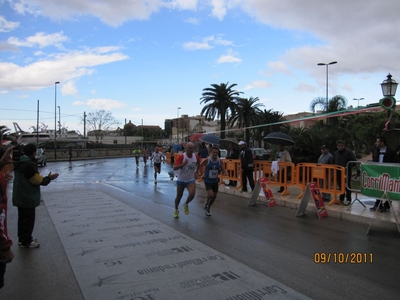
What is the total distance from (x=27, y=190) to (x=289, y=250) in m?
4.49

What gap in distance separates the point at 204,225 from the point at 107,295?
143 inches

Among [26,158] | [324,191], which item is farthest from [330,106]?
[26,158]

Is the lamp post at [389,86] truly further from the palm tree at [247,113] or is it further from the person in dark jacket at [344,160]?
the palm tree at [247,113]

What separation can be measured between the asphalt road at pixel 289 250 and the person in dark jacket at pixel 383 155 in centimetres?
129

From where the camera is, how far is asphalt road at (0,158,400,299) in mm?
4238

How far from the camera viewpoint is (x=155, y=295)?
391 cm

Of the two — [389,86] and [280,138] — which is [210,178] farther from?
[389,86]

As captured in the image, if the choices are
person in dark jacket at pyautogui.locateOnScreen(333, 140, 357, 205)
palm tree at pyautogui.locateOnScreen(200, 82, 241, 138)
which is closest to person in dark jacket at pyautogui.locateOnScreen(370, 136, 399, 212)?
person in dark jacket at pyautogui.locateOnScreen(333, 140, 357, 205)

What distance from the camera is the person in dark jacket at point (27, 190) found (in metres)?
5.57

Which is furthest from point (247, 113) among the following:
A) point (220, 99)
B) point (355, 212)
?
point (355, 212)
